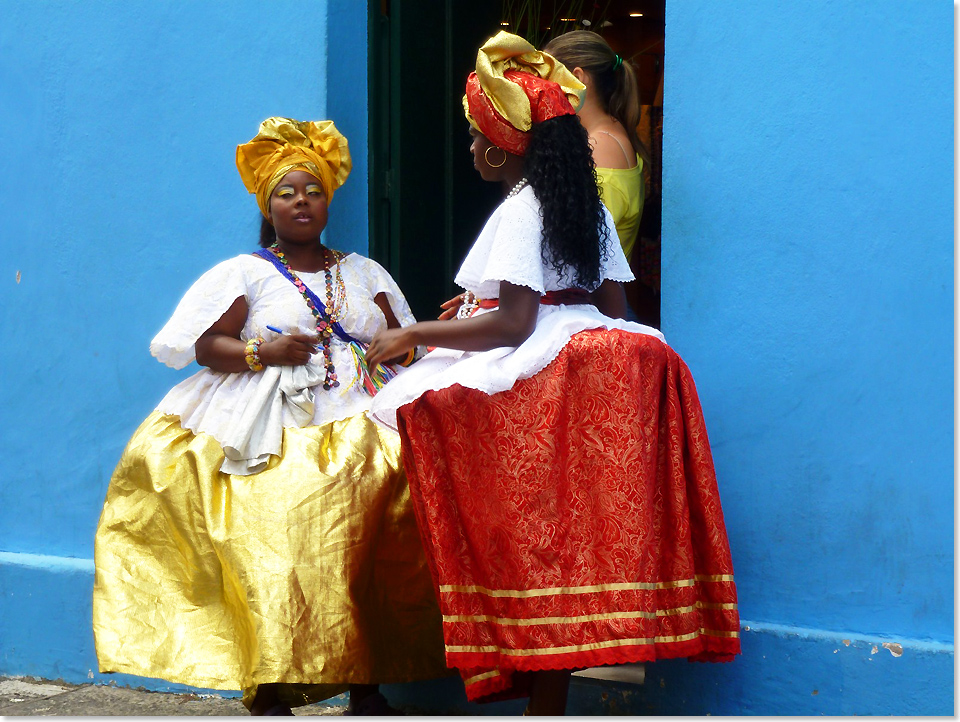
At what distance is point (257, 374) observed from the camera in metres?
3.42

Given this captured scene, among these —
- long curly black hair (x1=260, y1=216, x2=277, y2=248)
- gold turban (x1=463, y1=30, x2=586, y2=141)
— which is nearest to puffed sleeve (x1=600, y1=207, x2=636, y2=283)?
gold turban (x1=463, y1=30, x2=586, y2=141)

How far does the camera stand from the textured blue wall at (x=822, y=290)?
3.16 meters

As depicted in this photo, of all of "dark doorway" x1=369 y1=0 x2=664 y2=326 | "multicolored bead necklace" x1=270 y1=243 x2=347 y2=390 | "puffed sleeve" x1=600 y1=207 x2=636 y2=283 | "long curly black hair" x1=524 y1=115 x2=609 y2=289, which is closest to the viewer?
"long curly black hair" x1=524 y1=115 x2=609 y2=289

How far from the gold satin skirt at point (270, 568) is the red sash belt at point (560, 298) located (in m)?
0.58

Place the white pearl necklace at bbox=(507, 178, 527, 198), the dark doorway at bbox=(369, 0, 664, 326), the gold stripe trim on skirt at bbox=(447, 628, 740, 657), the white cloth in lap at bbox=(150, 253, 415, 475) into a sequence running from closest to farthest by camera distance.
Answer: the gold stripe trim on skirt at bbox=(447, 628, 740, 657) < the white pearl necklace at bbox=(507, 178, 527, 198) < the white cloth in lap at bbox=(150, 253, 415, 475) < the dark doorway at bbox=(369, 0, 664, 326)

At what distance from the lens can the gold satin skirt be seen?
10.2 ft

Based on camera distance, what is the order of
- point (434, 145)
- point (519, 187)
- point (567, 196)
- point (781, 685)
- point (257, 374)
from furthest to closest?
point (434, 145) → point (257, 374) → point (781, 685) → point (519, 187) → point (567, 196)

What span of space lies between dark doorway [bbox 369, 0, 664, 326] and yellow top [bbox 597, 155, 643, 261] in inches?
15.1

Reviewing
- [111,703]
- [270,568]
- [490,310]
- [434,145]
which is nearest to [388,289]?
[490,310]

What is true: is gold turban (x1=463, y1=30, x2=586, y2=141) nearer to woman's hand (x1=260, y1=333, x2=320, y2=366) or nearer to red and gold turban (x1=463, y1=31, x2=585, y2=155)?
red and gold turban (x1=463, y1=31, x2=585, y2=155)

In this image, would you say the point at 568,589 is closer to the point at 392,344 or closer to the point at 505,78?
the point at 392,344

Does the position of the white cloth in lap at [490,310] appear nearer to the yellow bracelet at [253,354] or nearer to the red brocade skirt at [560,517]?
the red brocade skirt at [560,517]

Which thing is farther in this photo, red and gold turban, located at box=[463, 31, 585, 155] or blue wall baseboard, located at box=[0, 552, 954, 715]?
blue wall baseboard, located at box=[0, 552, 954, 715]

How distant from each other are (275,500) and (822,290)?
5.84 feet
